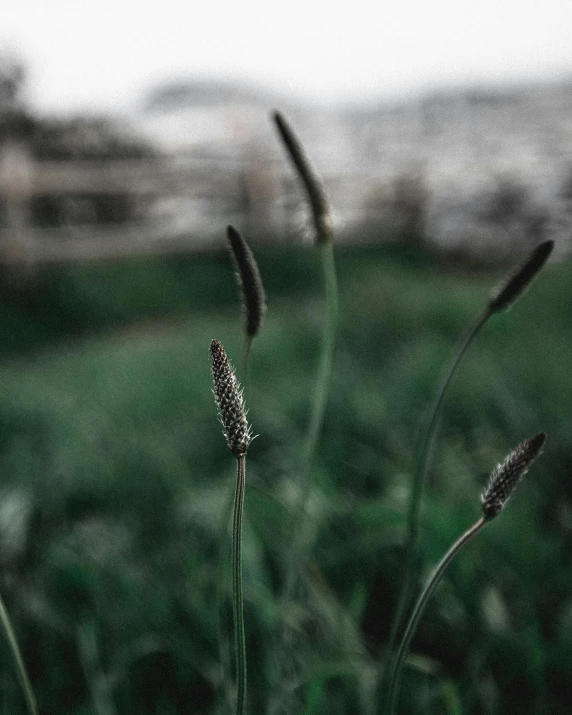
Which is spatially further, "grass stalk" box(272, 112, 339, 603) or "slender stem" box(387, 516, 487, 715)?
"grass stalk" box(272, 112, 339, 603)

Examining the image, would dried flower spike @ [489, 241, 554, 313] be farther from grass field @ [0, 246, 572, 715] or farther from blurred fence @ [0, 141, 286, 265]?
blurred fence @ [0, 141, 286, 265]

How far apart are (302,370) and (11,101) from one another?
6048mm

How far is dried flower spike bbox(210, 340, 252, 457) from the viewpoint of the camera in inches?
18.6

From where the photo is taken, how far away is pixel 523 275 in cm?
75

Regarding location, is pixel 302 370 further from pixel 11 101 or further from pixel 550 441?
pixel 11 101

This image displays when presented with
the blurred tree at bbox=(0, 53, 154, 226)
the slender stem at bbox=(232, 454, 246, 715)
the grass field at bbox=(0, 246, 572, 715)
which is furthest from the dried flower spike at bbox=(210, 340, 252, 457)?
the blurred tree at bbox=(0, 53, 154, 226)

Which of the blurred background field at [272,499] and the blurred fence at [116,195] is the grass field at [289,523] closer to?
the blurred background field at [272,499]

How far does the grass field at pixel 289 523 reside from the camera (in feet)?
4.16

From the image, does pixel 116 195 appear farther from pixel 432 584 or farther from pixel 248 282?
pixel 432 584

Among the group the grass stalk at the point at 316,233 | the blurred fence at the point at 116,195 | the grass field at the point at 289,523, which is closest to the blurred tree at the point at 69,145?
the blurred fence at the point at 116,195

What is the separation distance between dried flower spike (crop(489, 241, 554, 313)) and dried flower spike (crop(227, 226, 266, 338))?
260 mm

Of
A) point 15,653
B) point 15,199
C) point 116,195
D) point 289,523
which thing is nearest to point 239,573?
point 15,653

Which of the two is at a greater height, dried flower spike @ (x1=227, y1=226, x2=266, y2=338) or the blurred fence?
dried flower spike @ (x1=227, y1=226, x2=266, y2=338)

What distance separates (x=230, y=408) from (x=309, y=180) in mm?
484
